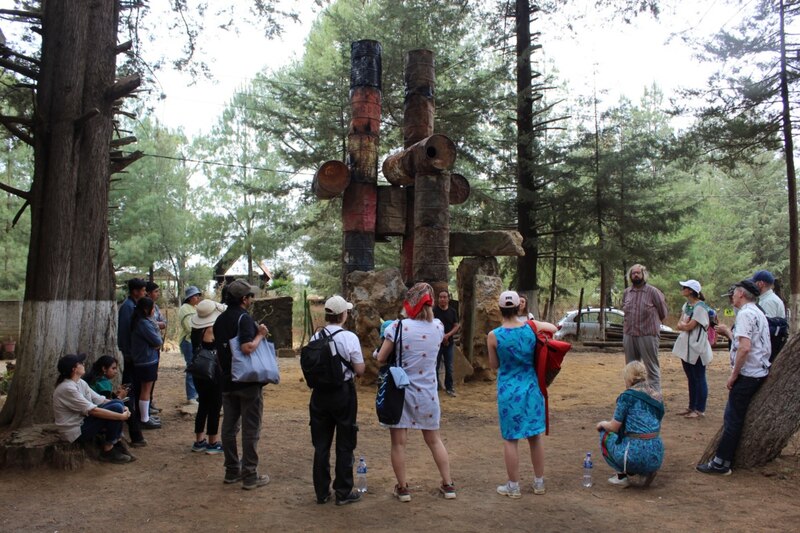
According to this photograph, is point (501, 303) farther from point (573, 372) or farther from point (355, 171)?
point (573, 372)

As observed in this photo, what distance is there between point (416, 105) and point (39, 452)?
7.92 m

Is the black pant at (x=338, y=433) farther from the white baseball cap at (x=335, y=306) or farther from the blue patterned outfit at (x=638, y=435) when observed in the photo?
the blue patterned outfit at (x=638, y=435)

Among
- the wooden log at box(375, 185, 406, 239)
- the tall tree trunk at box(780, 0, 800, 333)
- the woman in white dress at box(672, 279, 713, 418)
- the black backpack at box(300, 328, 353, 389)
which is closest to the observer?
the black backpack at box(300, 328, 353, 389)

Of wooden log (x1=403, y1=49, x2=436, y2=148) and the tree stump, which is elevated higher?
wooden log (x1=403, y1=49, x2=436, y2=148)

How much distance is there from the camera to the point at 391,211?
11.1 metres

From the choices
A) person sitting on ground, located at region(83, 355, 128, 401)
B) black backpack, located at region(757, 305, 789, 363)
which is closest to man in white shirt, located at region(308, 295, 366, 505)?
person sitting on ground, located at region(83, 355, 128, 401)

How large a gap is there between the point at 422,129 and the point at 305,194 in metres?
11.2

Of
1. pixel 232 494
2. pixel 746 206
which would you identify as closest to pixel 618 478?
pixel 232 494

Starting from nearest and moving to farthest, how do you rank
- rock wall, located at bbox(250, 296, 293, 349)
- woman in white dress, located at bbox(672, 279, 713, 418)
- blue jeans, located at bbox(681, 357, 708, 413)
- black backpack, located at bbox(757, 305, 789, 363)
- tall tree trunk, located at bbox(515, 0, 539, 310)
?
black backpack, located at bbox(757, 305, 789, 363) → woman in white dress, located at bbox(672, 279, 713, 418) → blue jeans, located at bbox(681, 357, 708, 413) → rock wall, located at bbox(250, 296, 293, 349) → tall tree trunk, located at bbox(515, 0, 539, 310)

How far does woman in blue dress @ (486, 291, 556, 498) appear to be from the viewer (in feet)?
15.4

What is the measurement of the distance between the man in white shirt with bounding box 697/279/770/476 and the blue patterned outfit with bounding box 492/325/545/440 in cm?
174

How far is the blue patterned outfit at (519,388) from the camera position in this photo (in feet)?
15.4

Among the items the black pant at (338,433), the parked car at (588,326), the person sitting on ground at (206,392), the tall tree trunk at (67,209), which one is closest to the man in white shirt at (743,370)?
the black pant at (338,433)

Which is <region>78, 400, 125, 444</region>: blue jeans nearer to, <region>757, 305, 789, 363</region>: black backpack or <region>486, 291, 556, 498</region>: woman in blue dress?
<region>486, 291, 556, 498</region>: woman in blue dress
